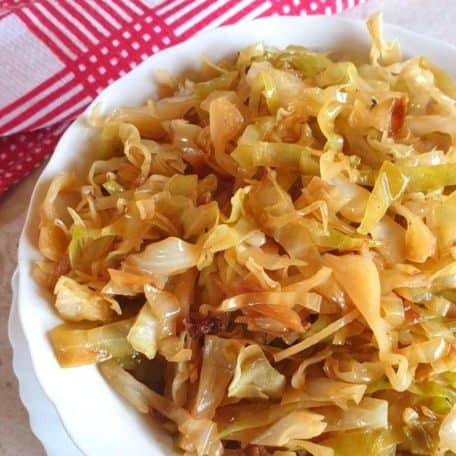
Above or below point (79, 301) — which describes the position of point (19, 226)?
below

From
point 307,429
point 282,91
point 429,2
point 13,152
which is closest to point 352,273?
point 307,429

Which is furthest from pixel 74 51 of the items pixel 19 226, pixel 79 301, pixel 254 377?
pixel 254 377

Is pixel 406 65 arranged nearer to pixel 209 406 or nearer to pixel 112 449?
pixel 209 406

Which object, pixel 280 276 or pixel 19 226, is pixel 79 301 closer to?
pixel 280 276

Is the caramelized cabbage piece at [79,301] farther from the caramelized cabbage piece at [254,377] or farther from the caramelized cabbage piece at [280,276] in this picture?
the caramelized cabbage piece at [254,377]

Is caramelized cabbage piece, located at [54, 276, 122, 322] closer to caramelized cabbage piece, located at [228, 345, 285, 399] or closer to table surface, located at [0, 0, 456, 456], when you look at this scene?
caramelized cabbage piece, located at [228, 345, 285, 399]

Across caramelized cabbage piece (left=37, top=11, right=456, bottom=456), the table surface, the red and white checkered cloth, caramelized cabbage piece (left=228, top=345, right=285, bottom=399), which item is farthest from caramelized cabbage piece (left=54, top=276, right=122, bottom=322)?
the red and white checkered cloth
